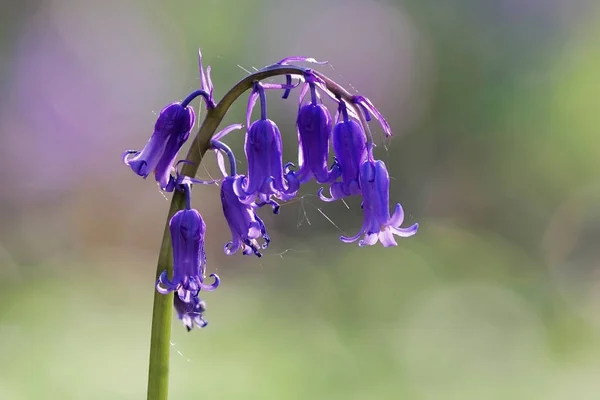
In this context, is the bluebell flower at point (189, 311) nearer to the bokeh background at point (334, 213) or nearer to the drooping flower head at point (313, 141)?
the drooping flower head at point (313, 141)

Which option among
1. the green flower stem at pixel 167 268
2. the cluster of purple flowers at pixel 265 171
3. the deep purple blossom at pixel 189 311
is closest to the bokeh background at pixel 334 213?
the deep purple blossom at pixel 189 311

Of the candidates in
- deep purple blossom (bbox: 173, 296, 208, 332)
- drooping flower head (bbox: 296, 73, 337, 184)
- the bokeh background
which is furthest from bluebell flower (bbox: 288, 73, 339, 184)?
the bokeh background

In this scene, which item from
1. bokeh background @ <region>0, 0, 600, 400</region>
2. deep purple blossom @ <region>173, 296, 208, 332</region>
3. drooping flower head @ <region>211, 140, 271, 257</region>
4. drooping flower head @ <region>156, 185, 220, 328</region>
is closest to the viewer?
drooping flower head @ <region>156, 185, 220, 328</region>

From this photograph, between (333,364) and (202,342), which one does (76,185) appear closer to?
(202,342)

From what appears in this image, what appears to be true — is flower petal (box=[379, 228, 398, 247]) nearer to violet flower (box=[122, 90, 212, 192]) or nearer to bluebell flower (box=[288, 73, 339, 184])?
A: bluebell flower (box=[288, 73, 339, 184])

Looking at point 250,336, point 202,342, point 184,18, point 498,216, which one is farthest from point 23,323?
point 498,216

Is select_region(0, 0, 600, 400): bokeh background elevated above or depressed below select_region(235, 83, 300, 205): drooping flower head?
above

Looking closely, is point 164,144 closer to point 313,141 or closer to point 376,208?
point 313,141

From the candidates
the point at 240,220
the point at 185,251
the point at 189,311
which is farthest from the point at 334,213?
the point at 185,251
